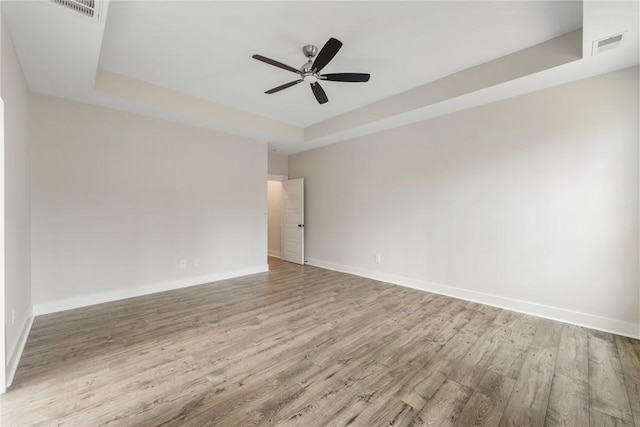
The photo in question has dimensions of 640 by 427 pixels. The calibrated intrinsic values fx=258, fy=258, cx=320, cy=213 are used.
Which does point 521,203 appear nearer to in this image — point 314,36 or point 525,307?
point 525,307

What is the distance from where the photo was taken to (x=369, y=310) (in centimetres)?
343

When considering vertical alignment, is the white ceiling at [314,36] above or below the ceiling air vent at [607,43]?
above

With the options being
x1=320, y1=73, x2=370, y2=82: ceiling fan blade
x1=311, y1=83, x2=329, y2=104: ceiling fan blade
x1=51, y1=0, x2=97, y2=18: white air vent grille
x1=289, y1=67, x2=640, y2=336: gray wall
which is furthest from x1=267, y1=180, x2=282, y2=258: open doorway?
x1=51, y1=0, x2=97, y2=18: white air vent grille

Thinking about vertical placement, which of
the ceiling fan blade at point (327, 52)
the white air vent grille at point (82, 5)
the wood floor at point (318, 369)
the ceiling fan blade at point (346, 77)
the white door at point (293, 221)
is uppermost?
the white air vent grille at point (82, 5)

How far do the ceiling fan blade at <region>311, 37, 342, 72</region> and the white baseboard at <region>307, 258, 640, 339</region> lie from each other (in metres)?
3.61

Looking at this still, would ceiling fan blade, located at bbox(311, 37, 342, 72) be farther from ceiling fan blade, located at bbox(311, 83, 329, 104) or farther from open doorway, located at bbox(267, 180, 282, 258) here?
open doorway, located at bbox(267, 180, 282, 258)

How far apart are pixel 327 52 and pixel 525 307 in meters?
3.89

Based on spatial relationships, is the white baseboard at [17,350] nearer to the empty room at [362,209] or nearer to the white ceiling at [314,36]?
the empty room at [362,209]

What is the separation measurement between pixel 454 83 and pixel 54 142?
17.2 ft

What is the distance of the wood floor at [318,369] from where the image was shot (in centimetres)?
169

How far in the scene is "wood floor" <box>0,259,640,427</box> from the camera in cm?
169

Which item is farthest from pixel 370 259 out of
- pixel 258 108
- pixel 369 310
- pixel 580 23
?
pixel 580 23

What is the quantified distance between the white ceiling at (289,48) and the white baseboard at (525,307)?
272 centimetres

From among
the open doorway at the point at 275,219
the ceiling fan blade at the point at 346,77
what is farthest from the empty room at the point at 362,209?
the open doorway at the point at 275,219
